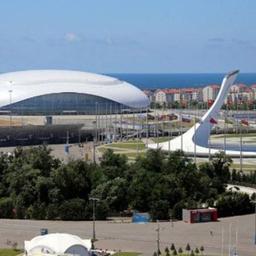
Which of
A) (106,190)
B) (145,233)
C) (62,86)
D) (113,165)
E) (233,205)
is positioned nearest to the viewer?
(145,233)

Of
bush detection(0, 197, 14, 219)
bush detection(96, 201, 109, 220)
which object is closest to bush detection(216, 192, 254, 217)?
bush detection(96, 201, 109, 220)

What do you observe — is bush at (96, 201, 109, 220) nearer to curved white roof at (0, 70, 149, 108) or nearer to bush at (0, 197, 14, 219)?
bush at (0, 197, 14, 219)

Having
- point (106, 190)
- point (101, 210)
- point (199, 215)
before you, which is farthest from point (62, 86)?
point (199, 215)

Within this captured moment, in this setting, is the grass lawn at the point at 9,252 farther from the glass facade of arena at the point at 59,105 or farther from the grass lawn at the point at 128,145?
the glass facade of arena at the point at 59,105

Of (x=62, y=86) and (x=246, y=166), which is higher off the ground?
(x=62, y=86)

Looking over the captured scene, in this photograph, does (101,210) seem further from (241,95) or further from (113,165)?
(241,95)

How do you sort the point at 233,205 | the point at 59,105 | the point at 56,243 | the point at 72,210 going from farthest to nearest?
the point at 59,105 → the point at 233,205 → the point at 72,210 → the point at 56,243

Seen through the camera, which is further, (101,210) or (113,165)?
(113,165)

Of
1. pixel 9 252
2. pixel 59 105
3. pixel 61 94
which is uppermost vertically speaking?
pixel 61 94

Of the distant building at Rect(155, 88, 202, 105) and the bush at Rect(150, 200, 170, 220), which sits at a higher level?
the distant building at Rect(155, 88, 202, 105)
